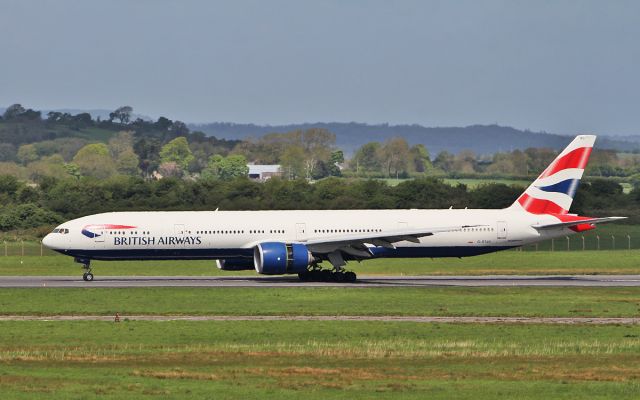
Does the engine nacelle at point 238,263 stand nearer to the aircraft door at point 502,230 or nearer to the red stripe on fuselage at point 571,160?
the aircraft door at point 502,230

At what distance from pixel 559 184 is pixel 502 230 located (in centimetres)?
476

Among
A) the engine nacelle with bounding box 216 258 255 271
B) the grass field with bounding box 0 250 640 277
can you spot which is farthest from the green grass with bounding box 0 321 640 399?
the grass field with bounding box 0 250 640 277

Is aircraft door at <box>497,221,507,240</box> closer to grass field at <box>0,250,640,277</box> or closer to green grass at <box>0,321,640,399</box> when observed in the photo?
grass field at <box>0,250,640,277</box>

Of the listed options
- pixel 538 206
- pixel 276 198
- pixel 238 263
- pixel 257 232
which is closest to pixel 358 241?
pixel 257 232

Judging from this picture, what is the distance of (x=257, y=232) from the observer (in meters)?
63.8

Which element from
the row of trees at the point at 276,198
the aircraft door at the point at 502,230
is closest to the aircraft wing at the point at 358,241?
the aircraft door at the point at 502,230

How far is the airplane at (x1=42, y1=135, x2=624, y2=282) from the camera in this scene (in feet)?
205

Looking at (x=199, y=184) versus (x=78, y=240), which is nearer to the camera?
(x=78, y=240)

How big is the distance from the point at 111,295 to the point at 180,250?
9.28 m

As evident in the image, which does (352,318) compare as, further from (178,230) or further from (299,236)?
(178,230)

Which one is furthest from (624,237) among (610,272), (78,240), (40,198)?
(40,198)

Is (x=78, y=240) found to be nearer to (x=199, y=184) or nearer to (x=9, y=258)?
(x=9, y=258)

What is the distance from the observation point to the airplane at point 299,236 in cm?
6241

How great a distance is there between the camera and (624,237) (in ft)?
290
